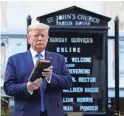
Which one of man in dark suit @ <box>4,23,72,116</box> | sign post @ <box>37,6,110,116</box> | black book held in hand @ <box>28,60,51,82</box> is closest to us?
black book held in hand @ <box>28,60,51,82</box>

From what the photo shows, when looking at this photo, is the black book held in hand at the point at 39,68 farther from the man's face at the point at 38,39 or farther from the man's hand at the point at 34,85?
the man's face at the point at 38,39

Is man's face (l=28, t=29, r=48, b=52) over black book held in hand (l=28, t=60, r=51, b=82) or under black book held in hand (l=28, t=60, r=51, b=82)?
over

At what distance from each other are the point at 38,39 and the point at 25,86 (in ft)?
1.11

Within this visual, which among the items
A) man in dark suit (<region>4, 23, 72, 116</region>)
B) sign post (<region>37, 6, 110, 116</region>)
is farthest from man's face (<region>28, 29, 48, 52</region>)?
sign post (<region>37, 6, 110, 116</region>)

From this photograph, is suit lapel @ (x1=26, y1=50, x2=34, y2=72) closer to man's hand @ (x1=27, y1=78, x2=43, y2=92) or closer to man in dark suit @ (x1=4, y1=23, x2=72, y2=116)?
man in dark suit @ (x1=4, y1=23, x2=72, y2=116)

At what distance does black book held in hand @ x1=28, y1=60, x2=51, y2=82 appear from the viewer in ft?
8.75

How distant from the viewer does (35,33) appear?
117 inches

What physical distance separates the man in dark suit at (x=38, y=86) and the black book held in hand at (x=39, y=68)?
0.10 metres

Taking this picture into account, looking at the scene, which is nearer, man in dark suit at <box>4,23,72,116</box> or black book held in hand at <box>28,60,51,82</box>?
black book held in hand at <box>28,60,51,82</box>

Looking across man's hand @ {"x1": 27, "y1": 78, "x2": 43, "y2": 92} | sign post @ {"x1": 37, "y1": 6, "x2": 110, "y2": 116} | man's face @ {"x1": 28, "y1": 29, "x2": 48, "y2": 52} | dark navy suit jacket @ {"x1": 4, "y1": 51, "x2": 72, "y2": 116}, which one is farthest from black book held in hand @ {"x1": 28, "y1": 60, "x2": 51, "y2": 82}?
sign post @ {"x1": 37, "y1": 6, "x2": 110, "y2": 116}

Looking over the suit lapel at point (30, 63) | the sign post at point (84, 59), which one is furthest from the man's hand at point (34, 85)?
the sign post at point (84, 59)

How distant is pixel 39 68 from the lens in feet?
8.82

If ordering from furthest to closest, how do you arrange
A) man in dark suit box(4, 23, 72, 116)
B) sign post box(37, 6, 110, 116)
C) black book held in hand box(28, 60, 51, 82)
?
1. sign post box(37, 6, 110, 116)
2. man in dark suit box(4, 23, 72, 116)
3. black book held in hand box(28, 60, 51, 82)

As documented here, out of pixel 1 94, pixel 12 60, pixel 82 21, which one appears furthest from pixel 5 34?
pixel 12 60
